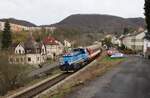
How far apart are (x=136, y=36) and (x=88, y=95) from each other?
121 meters

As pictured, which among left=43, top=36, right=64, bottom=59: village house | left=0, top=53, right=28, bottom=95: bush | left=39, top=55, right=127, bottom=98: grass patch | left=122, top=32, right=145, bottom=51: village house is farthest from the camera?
left=122, top=32, right=145, bottom=51: village house

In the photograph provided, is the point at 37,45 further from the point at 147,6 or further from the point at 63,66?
the point at 147,6

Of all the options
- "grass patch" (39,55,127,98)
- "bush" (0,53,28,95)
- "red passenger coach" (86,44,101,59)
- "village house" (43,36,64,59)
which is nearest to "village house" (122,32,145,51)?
"village house" (43,36,64,59)

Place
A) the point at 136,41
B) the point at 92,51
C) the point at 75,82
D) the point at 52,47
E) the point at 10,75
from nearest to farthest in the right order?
1. the point at 75,82
2. the point at 10,75
3. the point at 92,51
4. the point at 136,41
5. the point at 52,47

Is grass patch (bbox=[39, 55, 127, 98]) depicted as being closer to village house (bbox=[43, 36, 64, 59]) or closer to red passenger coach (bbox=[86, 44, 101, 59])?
red passenger coach (bbox=[86, 44, 101, 59])

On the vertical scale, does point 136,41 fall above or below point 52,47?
above

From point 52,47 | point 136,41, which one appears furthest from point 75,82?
point 136,41

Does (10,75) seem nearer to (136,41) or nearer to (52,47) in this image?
(52,47)

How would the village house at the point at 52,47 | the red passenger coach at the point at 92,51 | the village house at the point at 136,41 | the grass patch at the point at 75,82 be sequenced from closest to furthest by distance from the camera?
1. the grass patch at the point at 75,82
2. the red passenger coach at the point at 92,51
3. the village house at the point at 52,47
4. the village house at the point at 136,41

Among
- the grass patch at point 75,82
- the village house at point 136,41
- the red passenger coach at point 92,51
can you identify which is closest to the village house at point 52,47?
the village house at point 136,41

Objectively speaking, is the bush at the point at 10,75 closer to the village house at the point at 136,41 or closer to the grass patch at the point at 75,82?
the grass patch at the point at 75,82

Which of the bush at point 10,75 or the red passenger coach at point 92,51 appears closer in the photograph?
the bush at point 10,75

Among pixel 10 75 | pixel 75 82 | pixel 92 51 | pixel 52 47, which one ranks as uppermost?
pixel 92 51

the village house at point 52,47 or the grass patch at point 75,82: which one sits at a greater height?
the grass patch at point 75,82
